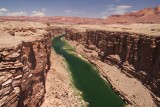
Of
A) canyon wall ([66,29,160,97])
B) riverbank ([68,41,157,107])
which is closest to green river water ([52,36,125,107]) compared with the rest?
riverbank ([68,41,157,107])

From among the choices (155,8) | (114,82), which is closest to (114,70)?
(114,82)

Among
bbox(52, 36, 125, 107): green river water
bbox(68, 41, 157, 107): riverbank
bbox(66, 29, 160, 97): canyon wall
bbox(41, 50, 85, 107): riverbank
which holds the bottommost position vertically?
bbox(52, 36, 125, 107): green river water

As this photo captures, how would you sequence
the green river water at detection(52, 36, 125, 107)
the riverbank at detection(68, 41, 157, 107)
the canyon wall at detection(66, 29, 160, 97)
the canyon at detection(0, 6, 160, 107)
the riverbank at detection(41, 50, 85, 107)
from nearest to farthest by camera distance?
the canyon at detection(0, 6, 160, 107) → the riverbank at detection(41, 50, 85, 107) → the riverbank at detection(68, 41, 157, 107) → the green river water at detection(52, 36, 125, 107) → the canyon wall at detection(66, 29, 160, 97)

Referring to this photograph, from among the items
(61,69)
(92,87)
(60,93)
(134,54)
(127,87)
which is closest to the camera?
(60,93)

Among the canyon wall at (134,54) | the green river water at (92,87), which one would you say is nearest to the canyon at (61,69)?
the canyon wall at (134,54)

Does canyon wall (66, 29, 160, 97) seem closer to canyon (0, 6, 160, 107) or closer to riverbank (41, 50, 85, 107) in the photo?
canyon (0, 6, 160, 107)

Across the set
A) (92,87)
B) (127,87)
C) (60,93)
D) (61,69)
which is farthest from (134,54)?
(60,93)

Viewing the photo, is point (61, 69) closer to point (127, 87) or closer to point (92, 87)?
point (92, 87)

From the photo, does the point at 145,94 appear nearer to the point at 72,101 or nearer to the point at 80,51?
the point at 72,101
